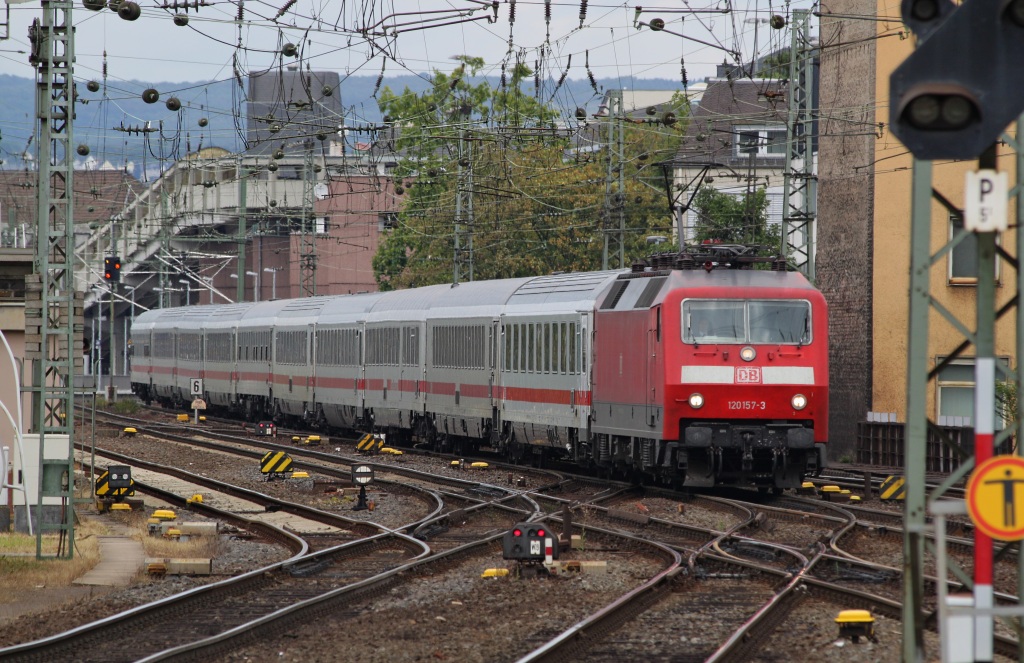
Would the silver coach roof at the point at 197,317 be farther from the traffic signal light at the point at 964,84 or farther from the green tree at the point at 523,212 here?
the traffic signal light at the point at 964,84

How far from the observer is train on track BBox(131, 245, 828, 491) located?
20.2 meters

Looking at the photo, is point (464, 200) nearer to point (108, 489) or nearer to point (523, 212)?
point (523, 212)

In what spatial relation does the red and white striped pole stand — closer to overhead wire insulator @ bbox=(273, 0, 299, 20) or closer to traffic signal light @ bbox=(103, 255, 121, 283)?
overhead wire insulator @ bbox=(273, 0, 299, 20)

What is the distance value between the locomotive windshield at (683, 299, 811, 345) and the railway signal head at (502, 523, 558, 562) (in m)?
6.43

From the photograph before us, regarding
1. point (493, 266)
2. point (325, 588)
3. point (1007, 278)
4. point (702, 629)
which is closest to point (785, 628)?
point (702, 629)

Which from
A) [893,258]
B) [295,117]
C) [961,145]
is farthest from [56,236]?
[295,117]

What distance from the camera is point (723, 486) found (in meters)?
23.4

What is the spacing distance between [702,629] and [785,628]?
1.95 ft

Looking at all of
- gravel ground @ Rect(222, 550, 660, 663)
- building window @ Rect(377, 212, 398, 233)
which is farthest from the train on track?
gravel ground @ Rect(222, 550, 660, 663)

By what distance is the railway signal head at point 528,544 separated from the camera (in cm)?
1410

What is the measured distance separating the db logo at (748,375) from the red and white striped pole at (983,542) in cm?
1329

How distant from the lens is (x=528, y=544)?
14109 mm

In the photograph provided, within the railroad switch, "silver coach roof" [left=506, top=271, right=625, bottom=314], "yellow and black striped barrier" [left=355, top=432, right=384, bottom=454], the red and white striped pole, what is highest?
"silver coach roof" [left=506, top=271, right=625, bottom=314]

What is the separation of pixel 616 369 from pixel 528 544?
840 cm
